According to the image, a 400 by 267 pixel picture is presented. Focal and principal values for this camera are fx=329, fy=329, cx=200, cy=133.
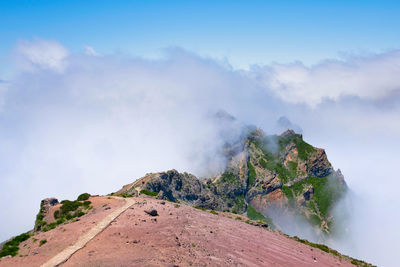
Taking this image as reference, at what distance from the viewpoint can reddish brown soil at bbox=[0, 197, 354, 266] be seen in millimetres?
27703

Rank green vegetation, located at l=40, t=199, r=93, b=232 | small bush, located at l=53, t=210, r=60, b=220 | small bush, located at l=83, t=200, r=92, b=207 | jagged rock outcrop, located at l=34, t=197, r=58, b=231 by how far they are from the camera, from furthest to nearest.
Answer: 1. jagged rock outcrop, located at l=34, t=197, r=58, b=231
2. small bush, located at l=83, t=200, r=92, b=207
3. small bush, located at l=53, t=210, r=60, b=220
4. green vegetation, located at l=40, t=199, r=93, b=232

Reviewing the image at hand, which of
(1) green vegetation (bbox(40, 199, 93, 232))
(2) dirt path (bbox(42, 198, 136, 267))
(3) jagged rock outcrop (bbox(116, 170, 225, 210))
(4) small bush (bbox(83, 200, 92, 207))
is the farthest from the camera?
(3) jagged rock outcrop (bbox(116, 170, 225, 210))

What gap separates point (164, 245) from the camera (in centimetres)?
3062

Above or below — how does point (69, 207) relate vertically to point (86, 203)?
below

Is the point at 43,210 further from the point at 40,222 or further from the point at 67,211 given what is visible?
the point at 67,211

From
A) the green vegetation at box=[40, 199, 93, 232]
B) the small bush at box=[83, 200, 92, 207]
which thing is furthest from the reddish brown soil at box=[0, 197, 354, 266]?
the small bush at box=[83, 200, 92, 207]

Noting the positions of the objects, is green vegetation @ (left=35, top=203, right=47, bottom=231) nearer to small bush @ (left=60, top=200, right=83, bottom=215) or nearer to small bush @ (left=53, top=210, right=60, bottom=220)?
small bush @ (left=53, top=210, right=60, bottom=220)

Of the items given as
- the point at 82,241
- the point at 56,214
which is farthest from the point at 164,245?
the point at 56,214

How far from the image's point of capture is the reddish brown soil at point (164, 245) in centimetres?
2770

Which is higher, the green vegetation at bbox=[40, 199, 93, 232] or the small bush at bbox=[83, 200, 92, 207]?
the small bush at bbox=[83, 200, 92, 207]

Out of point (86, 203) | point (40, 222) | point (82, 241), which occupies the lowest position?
point (40, 222)

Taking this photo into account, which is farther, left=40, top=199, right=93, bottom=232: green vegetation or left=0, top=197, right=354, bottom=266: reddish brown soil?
left=40, top=199, right=93, bottom=232: green vegetation

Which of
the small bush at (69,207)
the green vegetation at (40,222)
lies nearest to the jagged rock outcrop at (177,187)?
the green vegetation at (40,222)

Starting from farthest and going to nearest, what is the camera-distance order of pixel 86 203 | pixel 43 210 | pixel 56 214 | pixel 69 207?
pixel 43 210 → pixel 86 203 → pixel 56 214 → pixel 69 207
